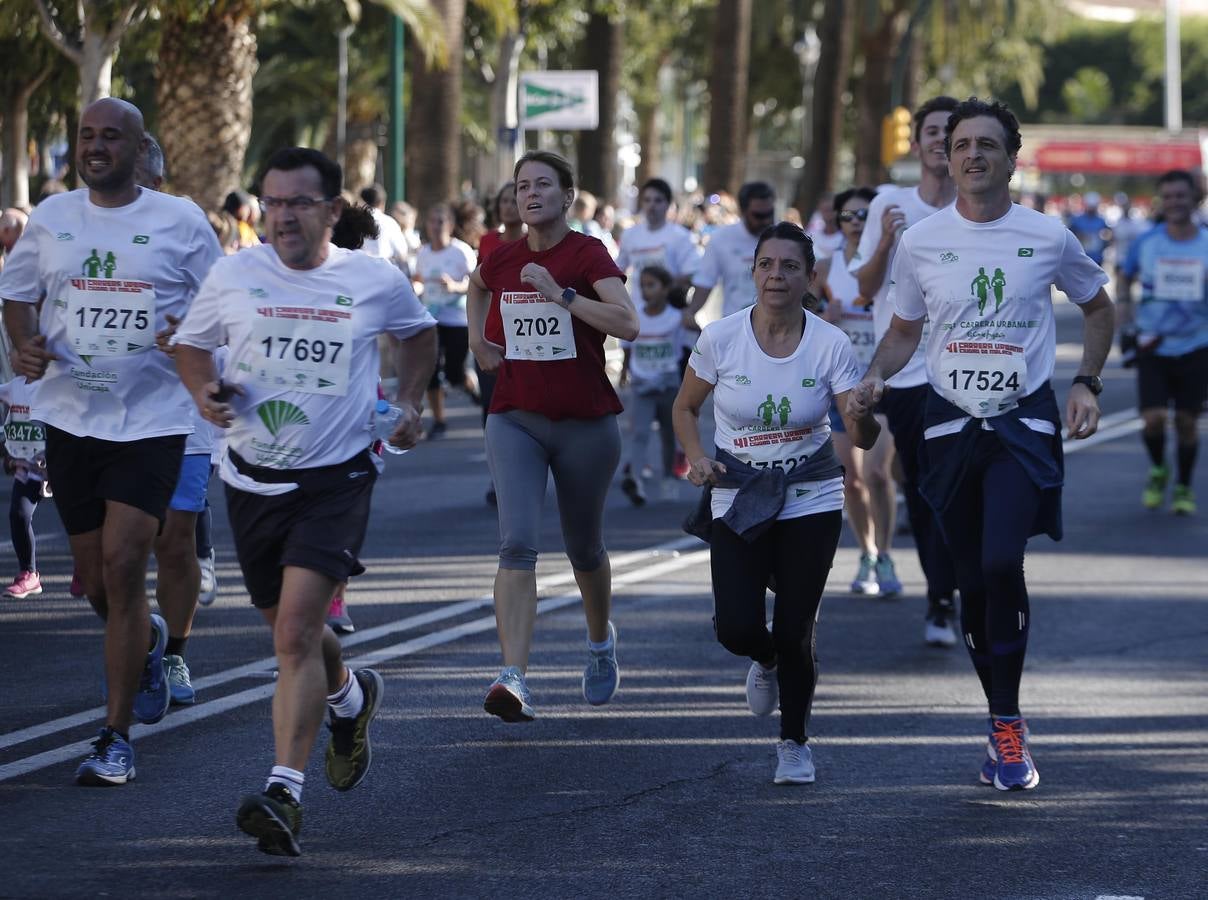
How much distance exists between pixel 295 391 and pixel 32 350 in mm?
1190

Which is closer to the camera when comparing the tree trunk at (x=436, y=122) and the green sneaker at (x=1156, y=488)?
the green sneaker at (x=1156, y=488)

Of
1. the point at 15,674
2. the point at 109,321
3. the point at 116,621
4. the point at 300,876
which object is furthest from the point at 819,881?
the point at 15,674

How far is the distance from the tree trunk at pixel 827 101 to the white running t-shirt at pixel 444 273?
1932 cm

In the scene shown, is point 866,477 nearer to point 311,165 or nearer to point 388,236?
point 311,165

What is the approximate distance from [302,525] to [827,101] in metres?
32.1

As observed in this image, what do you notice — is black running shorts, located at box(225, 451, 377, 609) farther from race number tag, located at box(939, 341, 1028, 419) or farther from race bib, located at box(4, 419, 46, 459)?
race bib, located at box(4, 419, 46, 459)

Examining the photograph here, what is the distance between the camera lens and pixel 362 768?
6125 millimetres

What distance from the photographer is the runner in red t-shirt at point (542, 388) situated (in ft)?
23.6

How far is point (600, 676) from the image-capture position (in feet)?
24.7

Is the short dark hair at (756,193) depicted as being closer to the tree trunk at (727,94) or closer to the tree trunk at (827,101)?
the tree trunk at (727,94)

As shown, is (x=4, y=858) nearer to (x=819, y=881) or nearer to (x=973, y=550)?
(x=819, y=881)

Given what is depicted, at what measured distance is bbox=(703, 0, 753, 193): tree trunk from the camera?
31406mm

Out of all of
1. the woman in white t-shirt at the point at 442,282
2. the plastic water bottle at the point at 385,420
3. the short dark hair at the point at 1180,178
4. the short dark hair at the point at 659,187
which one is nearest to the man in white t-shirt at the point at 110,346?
the plastic water bottle at the point at 385,420

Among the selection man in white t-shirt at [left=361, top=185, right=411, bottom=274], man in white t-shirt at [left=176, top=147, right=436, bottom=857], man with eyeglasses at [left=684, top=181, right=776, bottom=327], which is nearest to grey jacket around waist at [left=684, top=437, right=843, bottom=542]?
man in white t-shirt at [left=176, top=147, right=436, bottom=857]
